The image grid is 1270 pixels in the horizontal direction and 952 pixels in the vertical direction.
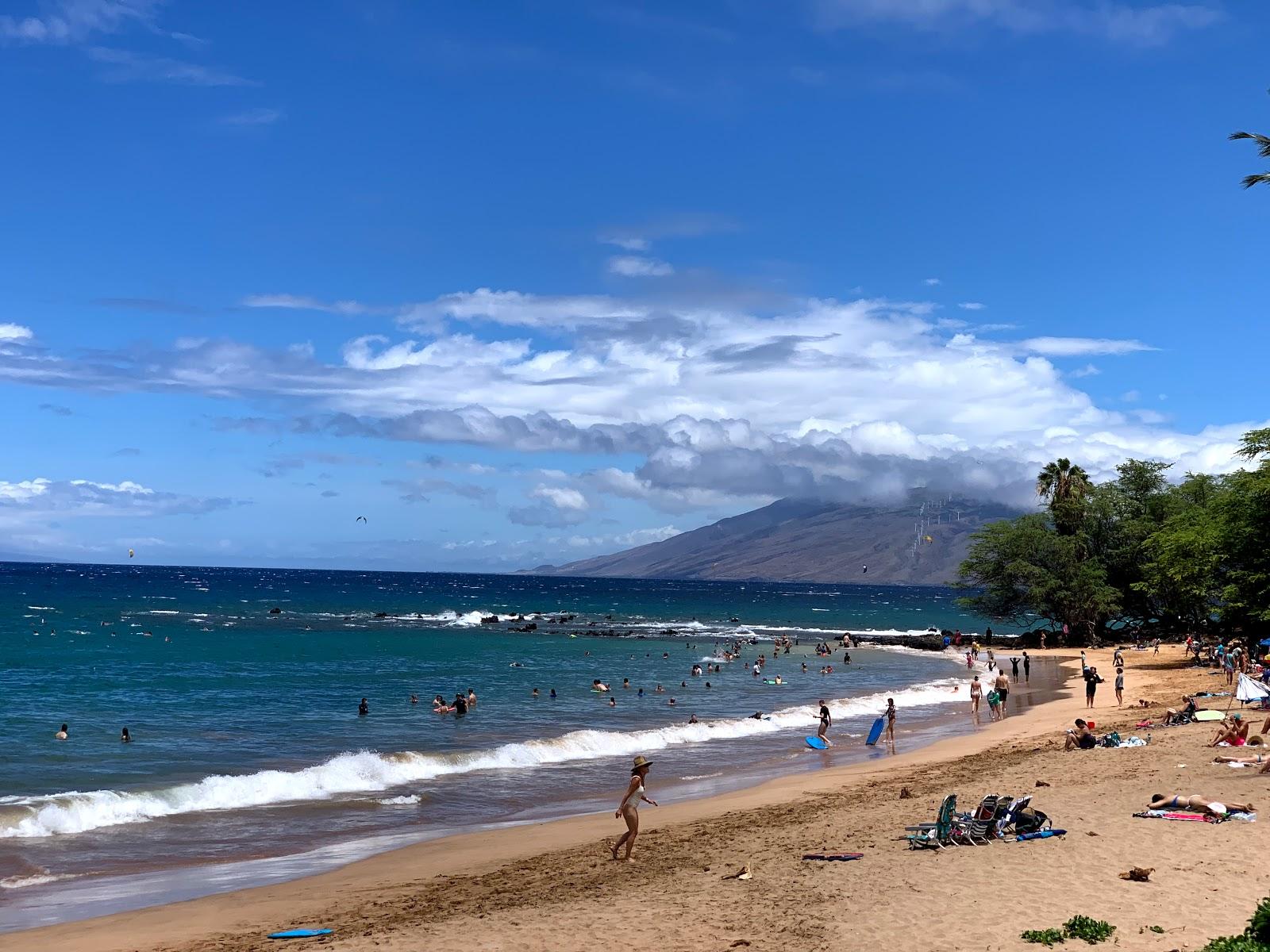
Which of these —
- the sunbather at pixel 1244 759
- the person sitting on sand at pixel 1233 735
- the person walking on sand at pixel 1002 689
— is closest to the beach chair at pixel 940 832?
the sunbather at pixel 1244 759

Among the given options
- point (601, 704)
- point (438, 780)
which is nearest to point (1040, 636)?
point (601, 704)

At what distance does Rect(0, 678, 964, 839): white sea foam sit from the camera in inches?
772

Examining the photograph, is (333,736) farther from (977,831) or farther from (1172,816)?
(1172,816)

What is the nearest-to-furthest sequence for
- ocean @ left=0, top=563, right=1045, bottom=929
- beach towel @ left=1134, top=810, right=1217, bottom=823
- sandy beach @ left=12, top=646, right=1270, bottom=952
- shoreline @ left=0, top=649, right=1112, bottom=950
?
sandy beach @ left=12, top=646, right=1270, bottom=952 < shoreline @ left=0, top=649, right=1112, bottom=950 < beach towel @ left=1134, top=810, right=1217, bottom=823 < ocean @ left=0, top=563, right=1045, bottom=929

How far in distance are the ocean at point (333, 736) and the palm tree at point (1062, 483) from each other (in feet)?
57.2

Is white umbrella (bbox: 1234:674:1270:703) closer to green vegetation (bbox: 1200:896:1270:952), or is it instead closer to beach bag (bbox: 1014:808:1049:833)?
beach bag (bbox: 1014:808:1049:833)

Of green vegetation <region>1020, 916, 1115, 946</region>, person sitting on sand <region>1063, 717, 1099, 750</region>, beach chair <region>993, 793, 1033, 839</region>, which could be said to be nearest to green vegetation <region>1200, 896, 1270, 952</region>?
green vegetation <region>1020, 916, 1115, 946</region>

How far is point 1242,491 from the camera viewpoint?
153ft

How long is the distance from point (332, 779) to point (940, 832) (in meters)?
15.5

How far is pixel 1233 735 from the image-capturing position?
2031 cm

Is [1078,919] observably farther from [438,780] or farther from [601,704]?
[601,704]

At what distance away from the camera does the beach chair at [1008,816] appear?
1419cm

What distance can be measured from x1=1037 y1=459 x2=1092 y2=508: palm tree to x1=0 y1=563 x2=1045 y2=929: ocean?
17426 mm

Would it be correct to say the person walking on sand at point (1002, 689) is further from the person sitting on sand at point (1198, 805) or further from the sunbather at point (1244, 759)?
the person sitting on sand at point (1198, 805)
